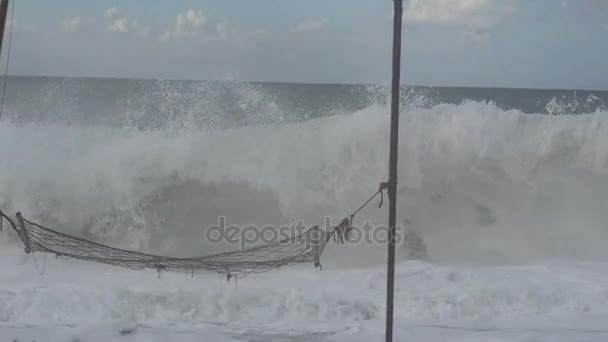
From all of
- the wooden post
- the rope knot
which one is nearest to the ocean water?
the wooden post

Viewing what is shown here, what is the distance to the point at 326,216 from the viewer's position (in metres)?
9.50

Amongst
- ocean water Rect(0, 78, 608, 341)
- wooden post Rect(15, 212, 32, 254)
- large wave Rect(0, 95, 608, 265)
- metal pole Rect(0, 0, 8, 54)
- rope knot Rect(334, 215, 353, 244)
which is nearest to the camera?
metal pole Rect(0, 0, 8, 54)

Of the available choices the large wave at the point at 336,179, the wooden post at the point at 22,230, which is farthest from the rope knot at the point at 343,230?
the large wave at the point at 336,179

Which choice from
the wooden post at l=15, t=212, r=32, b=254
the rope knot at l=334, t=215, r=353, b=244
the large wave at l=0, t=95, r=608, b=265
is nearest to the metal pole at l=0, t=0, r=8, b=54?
the wooden post at l=15, t=212, r=32, b=254

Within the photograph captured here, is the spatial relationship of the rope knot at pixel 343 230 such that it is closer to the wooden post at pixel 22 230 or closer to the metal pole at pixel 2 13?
the wooden post at pixel 22 230

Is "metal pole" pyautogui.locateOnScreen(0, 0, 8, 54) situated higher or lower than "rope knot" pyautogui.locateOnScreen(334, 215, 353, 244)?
higher

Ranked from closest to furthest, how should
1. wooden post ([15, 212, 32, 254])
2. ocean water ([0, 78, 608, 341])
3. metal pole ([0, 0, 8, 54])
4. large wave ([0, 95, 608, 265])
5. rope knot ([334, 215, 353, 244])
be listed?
1. metal pole ([0, 0, 8, 54])
2. wooden post ([15, 212, 32, 254])
3. rope knot ([334, 215, 353, 244])
4. ocean water ([0, 78, 608, 341])
5. large wave ([0, 95, 608, 265])

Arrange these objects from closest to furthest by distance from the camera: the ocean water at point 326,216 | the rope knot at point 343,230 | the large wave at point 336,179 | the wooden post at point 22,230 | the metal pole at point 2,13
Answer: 1. the metal pole at point 2,13
2. the wooden post at point 22,230
3. the rope knot at point 343,230
4. the ocean water at point 326,216
5. the large wave at point 336,179

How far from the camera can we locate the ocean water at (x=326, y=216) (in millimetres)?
6023

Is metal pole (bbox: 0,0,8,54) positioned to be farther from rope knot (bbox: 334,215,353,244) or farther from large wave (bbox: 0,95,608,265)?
large wave (bbox: 0,95,608,265)

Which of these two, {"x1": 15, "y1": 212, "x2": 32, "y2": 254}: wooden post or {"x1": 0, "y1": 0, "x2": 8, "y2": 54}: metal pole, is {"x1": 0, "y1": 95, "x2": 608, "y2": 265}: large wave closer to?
{"x1": 15, "y1": 212, "x2": 32, "y2": 254}: wooden post

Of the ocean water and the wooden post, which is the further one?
the ocean water

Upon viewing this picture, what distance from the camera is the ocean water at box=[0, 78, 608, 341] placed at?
6.02m

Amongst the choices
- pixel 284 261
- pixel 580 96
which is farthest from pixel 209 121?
pixel 580 96
